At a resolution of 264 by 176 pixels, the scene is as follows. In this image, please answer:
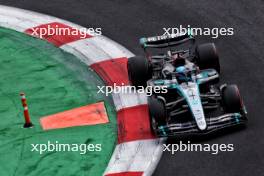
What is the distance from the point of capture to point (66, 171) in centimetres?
995

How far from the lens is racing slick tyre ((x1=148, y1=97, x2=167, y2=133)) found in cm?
1027

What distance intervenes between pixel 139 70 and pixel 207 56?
44.8 inches

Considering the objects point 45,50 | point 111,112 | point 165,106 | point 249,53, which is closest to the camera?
point 165,106

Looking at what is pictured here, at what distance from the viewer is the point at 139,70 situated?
38.0ft

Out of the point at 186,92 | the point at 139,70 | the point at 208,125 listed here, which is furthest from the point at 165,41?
the point at 208,125

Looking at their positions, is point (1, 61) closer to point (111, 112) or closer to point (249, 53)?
point (111, 112)

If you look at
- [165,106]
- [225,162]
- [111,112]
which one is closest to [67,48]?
[111,112]

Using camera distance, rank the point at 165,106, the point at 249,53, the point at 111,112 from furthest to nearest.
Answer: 1. the point at 249,53
2. the point at 111,112
3. the point at 165,106

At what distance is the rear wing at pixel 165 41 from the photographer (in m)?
11.8

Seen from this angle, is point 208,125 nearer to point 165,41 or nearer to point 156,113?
point 156,113

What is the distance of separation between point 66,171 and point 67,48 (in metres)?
4.14

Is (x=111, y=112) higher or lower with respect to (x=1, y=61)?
lower

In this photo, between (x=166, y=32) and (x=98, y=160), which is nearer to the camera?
(x=98, y=160)

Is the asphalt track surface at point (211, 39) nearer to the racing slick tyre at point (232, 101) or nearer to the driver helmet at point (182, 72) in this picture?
the racing slick tyre at point (232, 101)
